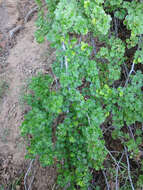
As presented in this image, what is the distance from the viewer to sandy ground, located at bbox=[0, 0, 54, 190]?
121 inches

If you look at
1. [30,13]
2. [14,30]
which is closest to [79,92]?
[14,30]

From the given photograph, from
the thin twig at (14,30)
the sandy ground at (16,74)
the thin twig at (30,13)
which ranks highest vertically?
the thin twig at (30,13)

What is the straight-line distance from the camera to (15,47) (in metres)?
3.98

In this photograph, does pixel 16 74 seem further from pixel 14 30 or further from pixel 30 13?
pixel 30 13

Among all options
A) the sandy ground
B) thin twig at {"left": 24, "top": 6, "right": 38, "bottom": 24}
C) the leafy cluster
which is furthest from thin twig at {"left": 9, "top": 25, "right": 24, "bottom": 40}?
the leafy cluster

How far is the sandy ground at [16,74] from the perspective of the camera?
10.1 ft

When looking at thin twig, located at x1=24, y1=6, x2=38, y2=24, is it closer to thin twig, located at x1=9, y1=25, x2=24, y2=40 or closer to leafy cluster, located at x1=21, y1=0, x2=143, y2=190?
thin twig, located at x1=9, y1=25, x2=24, y2=40

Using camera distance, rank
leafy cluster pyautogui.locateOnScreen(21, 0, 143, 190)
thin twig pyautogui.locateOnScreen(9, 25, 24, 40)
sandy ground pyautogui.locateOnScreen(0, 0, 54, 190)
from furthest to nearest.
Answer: thin twig pyautogui.locateOnScreen(9, 25, 24, 40) → sandy ground pyautogui.locateOnScreen(0, 0, 54, 190) → leafy cluster pyautogui.locateOnScreen(21, 0, 143, 190)

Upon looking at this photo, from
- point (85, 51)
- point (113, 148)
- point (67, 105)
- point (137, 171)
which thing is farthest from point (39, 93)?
point (137, 171)

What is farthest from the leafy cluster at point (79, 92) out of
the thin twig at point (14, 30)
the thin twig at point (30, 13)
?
the thin twig at point (30, 13)

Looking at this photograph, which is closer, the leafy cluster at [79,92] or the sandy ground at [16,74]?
the leafy cluster at [79,92]

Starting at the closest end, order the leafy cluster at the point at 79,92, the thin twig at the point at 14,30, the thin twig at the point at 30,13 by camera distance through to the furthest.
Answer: the leafy cluster at the point at 79,92 < the thin twig at the point at 14,30 < the thin twig at the point at 30,13

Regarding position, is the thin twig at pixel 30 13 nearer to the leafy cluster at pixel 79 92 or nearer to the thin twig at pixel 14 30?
the thin twig at pixel 14 30

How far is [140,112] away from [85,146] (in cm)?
66
